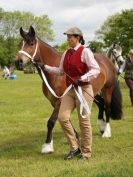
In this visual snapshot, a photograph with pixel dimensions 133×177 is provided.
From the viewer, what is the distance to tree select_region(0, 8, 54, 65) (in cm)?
11025

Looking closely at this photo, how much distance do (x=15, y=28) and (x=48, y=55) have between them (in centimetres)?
10665

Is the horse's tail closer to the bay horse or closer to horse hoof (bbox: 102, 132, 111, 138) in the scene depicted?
horse hoof (bbox: 102, 132, 111, 138)

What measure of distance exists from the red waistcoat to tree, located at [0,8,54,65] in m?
101

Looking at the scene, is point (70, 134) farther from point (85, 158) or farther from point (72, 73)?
point (72, 73)

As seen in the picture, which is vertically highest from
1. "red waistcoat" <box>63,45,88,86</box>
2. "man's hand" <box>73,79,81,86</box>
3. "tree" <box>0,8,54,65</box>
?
"red waistcoat" <box>63,45,88,86</box>

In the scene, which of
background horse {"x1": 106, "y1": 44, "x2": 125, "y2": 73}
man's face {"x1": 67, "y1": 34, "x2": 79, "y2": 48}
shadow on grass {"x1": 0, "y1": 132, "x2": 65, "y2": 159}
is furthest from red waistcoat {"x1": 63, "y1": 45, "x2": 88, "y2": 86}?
background horse {"x1": 106, "y1": 44, "x2": 125, "y2": 73}

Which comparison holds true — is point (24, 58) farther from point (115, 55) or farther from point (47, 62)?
point (115, 55)

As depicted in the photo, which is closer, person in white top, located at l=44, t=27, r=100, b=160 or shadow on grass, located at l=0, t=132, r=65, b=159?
person in white top, located at l=44, t=27, r=100, b=160

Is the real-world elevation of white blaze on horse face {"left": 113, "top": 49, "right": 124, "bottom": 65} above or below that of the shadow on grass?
above

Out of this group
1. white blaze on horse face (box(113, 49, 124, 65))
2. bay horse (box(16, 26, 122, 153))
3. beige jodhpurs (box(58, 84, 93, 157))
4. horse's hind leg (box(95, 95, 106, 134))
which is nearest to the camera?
beige jodhpurs (box(58, 84, 93, 157))

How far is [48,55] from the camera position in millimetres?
9203

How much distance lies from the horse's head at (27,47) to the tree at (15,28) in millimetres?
99589

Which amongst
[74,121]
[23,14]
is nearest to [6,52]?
[23,14]

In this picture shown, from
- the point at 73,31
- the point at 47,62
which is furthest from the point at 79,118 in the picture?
the point at 47,62
